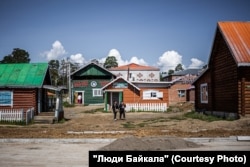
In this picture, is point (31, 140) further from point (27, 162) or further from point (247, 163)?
point (247, 163)

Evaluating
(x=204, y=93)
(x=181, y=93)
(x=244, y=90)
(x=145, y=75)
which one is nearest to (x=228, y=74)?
(x=244, y=90)

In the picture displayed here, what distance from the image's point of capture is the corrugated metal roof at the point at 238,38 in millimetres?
21344

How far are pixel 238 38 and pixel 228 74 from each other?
2.73m

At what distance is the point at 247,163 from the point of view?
250 inches

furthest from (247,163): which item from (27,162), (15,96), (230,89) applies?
(15,96)

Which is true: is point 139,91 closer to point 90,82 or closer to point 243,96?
point 90,82

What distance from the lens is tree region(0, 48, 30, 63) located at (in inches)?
3701

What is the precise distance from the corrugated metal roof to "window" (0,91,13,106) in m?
17.6

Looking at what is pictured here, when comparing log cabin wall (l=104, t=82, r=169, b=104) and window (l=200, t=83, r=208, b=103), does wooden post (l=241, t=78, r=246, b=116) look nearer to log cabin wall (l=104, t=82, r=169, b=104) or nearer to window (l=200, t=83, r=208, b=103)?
window (l=200, t=83, r=208, b=103)

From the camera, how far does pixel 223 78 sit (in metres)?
24.8

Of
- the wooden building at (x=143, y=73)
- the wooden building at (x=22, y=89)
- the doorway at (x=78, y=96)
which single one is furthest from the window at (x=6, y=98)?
the wooden building at (x=143, y=73)

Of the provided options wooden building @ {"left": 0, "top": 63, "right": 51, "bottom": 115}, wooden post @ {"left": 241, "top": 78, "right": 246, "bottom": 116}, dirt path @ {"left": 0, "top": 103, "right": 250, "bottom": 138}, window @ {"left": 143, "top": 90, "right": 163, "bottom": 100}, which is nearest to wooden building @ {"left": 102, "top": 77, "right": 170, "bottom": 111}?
window @ {"left": 143, "top": 90, "right": 163, "bottom": 100}

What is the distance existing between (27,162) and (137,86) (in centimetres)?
3091

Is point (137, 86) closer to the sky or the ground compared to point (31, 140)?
closer to the sky
